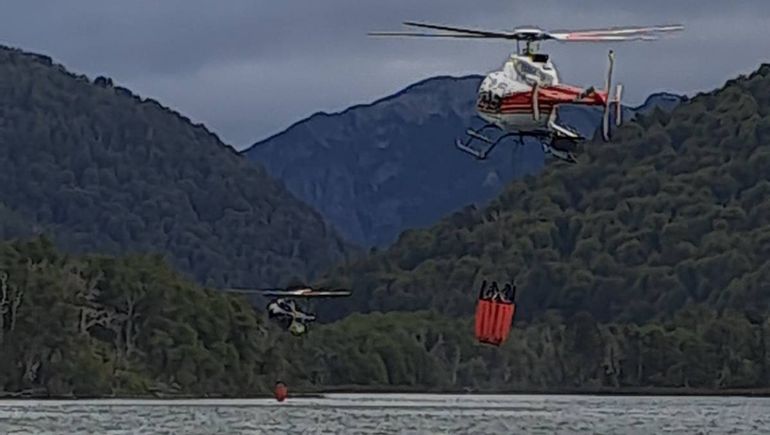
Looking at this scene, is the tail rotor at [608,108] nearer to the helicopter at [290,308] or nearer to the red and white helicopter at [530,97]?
the red and white helicopter at [530,97]

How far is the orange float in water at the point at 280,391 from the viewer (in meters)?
188

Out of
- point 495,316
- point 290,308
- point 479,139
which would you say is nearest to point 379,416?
point 290,308

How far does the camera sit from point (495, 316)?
59.9 metres

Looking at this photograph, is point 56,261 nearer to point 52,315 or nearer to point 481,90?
point 52,315

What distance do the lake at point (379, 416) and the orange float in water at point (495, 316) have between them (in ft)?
172

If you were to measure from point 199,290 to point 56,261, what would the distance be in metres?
13.0

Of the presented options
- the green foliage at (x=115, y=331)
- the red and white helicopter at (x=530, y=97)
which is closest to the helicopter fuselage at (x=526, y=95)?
the red and white helicopter at (x=530, y=97)

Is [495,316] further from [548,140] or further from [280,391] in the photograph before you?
[280,391]

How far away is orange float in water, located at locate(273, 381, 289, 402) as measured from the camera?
7384 inches

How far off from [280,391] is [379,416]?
4818cm

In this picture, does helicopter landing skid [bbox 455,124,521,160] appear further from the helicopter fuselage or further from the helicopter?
the helicopter

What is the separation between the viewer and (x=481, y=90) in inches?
2527

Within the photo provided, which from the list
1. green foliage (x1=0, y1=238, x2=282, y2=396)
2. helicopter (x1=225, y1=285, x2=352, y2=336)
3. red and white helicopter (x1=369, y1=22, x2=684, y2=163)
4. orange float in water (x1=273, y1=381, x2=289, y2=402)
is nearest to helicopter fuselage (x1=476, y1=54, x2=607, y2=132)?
red and white helicopter (x1=369, y1=22, x2=684, y2=163)

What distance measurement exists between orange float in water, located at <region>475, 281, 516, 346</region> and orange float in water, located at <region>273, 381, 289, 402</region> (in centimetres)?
12491
